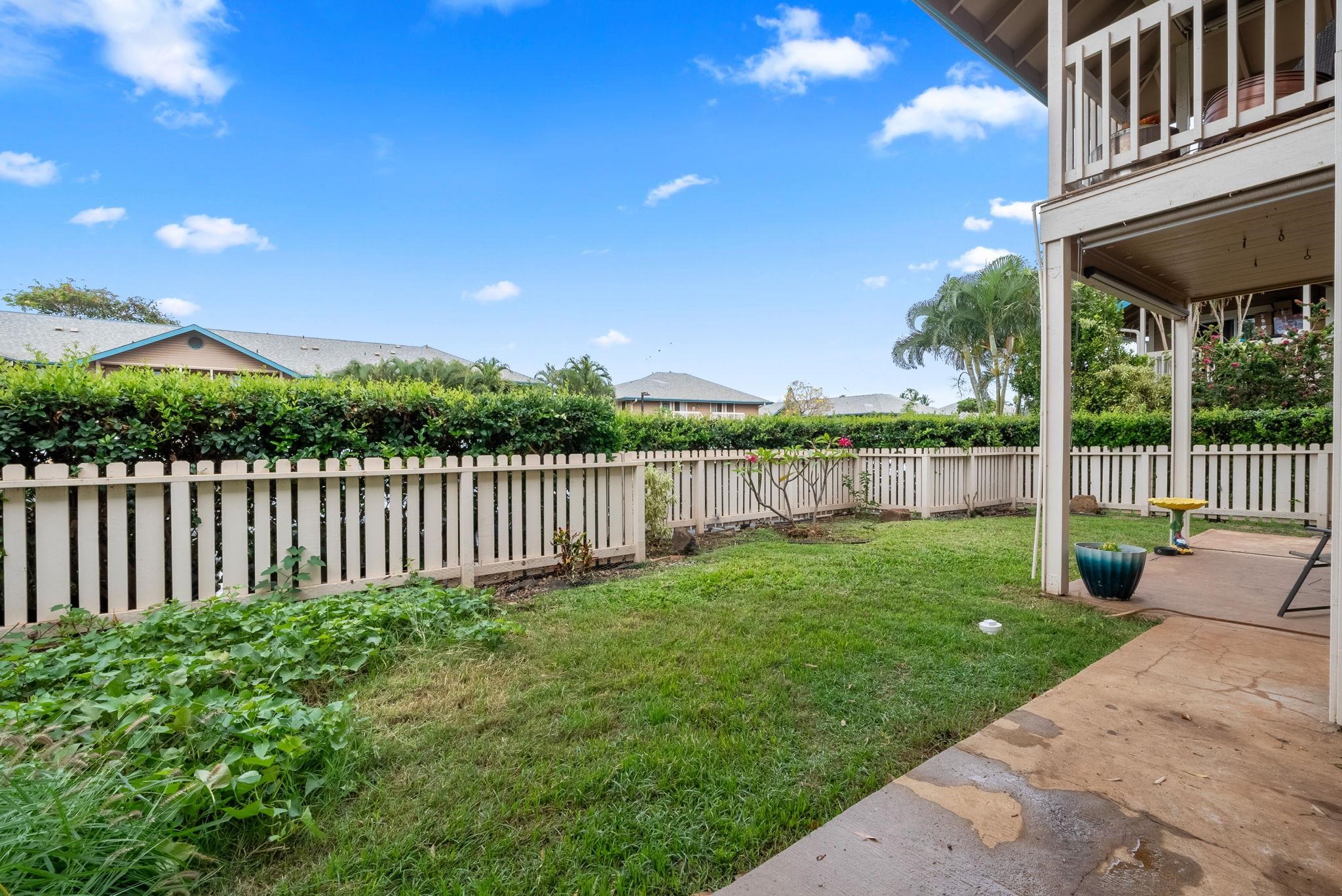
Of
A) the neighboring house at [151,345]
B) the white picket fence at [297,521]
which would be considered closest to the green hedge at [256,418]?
the white picket fence at [297,521]

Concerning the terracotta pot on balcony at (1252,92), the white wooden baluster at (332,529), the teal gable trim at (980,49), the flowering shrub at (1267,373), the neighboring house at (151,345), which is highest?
the teal gable trim at (980,49)

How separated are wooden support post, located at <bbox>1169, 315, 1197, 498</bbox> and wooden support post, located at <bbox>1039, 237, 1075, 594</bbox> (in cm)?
359

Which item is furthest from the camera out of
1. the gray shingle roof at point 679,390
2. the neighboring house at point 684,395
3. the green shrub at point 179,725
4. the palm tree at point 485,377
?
the gray shingle roof at point 679,390

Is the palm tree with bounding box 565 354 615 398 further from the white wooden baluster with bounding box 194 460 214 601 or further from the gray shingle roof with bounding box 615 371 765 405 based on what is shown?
the gray shingle roof with bounding box 615 371 765 405

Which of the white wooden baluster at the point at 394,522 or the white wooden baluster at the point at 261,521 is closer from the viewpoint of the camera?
the white wooden baluster at the point at 261,521

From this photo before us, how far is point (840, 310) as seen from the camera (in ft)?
96.8

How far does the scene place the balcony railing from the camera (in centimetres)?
301

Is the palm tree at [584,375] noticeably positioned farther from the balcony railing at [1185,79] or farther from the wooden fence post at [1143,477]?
the balcony railing at [1185,79]

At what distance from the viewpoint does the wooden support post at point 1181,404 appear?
626cm

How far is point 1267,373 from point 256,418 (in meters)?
15.9

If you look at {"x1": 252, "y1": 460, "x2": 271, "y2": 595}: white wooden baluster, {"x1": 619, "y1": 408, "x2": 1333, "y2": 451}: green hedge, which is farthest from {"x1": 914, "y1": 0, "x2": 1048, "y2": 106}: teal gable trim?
{"x1": 252, "y1": 460, "x2": 271, "y2": 595}: white wooden baluster

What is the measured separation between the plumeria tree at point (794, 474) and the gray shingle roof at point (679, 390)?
73.3ft

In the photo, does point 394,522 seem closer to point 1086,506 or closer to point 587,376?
point 1086,506

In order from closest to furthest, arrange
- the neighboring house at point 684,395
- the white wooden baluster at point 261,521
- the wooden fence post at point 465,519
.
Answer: the white wooden baluster at point 261,521 → the wooden fence post at point 465,519 → the neighboring house at point 684,395
